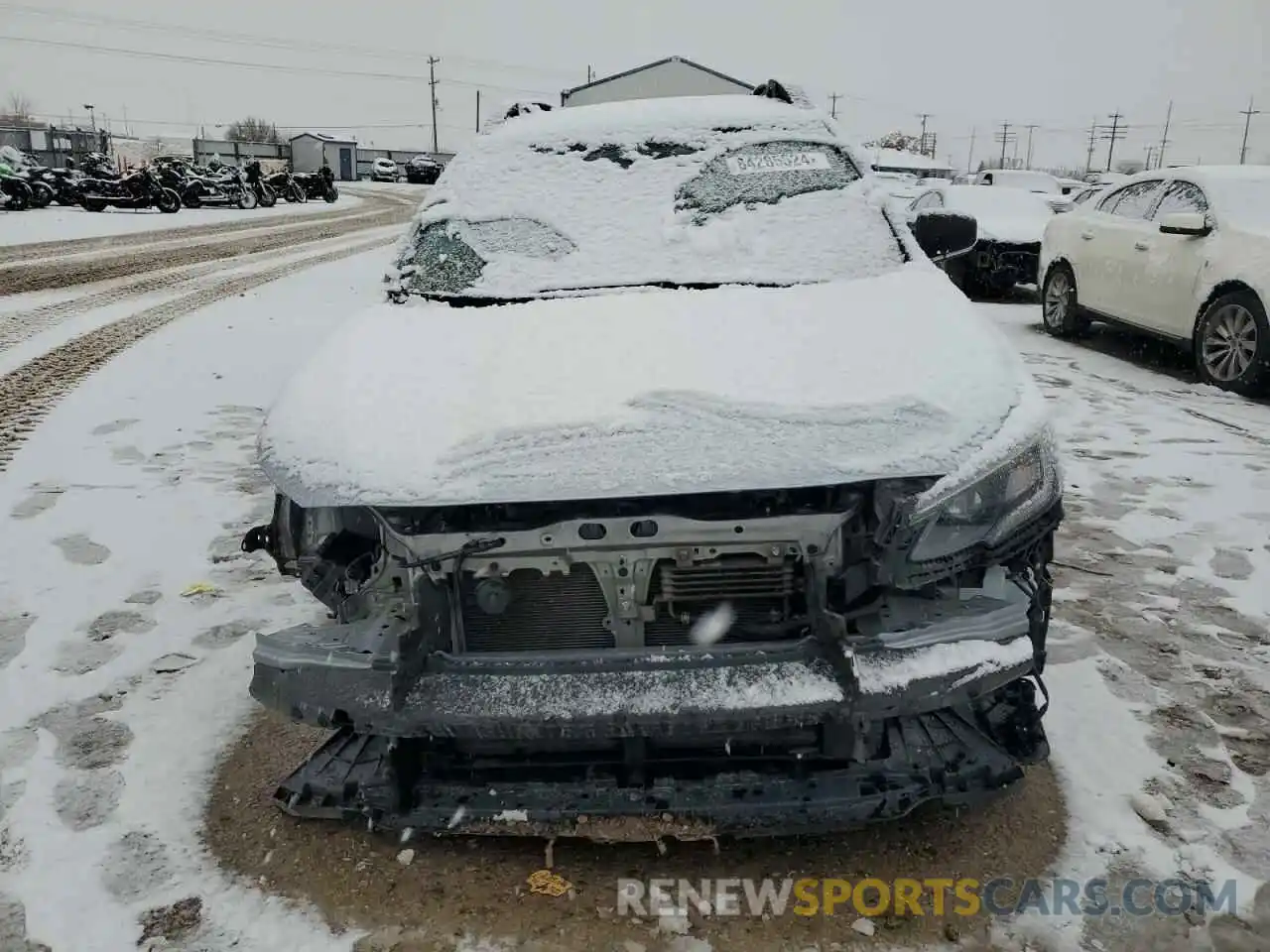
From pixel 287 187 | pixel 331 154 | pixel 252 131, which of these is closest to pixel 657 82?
pixel 287 187

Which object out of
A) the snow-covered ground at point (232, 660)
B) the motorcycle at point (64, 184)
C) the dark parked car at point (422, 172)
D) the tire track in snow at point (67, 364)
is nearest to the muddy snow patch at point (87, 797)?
the snow-covered ground at point (232, 660)

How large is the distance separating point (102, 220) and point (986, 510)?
23683 mm

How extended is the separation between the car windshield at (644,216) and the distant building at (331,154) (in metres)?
63.4

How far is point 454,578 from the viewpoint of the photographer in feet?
7.41

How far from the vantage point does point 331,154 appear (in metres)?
62.6

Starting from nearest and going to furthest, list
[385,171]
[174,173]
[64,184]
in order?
[64,184] < [174,173] < [385,171]

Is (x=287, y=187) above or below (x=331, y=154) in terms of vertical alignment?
below

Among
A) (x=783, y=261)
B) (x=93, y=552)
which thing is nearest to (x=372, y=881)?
(x=783, y=261)

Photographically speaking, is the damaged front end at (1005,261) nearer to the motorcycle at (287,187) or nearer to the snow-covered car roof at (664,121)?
the snow-covered car roof at (664,121)

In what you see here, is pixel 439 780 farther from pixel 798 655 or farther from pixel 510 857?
pixel 798 655

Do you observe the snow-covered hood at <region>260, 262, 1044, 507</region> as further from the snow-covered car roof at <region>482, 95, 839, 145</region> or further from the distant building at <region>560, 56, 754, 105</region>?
the distant building at <region>560, 56, 754, 105</region>

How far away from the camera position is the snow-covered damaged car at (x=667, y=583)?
6.86 ft

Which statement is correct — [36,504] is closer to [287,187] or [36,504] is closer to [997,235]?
[997,235]

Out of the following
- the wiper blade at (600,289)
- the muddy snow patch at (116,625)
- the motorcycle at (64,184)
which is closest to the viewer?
the wiper blade at (600,289)
